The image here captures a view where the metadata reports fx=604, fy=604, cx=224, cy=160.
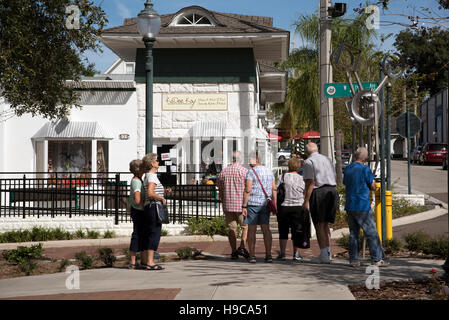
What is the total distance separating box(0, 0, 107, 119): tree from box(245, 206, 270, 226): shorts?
4846mm

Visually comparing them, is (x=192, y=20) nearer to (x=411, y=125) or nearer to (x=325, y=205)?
(x=411, y=125)

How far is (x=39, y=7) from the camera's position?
11.6 metres

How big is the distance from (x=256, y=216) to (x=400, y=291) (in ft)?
10.9

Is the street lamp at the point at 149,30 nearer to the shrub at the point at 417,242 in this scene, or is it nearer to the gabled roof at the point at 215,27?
the shrub at the point at 417,242

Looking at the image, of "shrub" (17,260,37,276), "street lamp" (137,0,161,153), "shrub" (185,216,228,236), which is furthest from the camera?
"shrub" (185,216,228,236)

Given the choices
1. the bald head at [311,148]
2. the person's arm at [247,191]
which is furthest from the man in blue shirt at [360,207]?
the person's arm at [247,191]

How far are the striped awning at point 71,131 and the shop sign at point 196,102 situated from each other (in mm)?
2473

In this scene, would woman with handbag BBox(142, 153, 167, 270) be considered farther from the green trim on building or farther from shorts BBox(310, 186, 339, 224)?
the green trim on building

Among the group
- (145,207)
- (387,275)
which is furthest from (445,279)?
(145,207)

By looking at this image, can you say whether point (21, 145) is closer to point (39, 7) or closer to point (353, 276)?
A: point (39, 7)

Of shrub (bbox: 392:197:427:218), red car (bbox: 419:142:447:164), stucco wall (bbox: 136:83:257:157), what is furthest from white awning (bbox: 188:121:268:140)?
red car (bbox: 419:142:447:164)

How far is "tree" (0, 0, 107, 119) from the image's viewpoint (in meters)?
11.0

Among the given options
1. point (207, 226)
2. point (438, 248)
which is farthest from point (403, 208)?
point (438, 248)
